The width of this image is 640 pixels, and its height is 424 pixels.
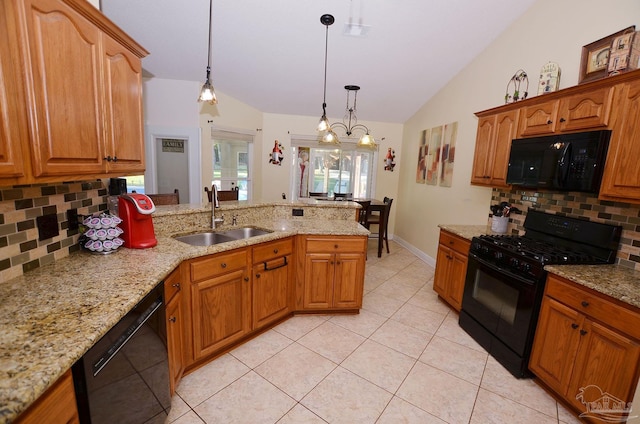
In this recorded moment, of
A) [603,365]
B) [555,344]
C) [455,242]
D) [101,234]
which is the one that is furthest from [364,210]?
[101,234]

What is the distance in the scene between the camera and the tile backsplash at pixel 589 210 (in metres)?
1.90

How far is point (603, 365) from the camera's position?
1557mm

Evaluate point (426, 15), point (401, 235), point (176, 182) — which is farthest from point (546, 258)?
point (176, 182)

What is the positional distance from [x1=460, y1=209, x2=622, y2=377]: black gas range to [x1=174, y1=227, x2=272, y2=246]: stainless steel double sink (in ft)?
6.23

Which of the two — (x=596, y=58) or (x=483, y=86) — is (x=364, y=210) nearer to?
(x=483, y=86)

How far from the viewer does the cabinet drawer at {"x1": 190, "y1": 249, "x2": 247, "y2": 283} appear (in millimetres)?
1797

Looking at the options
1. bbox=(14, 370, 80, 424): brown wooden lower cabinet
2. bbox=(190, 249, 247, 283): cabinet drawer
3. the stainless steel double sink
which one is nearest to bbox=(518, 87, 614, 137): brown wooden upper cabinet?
the stainless steel double sink

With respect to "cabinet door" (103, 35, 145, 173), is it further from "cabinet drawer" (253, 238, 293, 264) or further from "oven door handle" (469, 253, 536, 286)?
"oven door handle" (469, 253, 536, 286)

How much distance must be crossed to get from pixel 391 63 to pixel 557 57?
5.65 ft

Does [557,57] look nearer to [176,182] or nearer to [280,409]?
[280,409]

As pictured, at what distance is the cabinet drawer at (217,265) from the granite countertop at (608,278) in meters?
2.11

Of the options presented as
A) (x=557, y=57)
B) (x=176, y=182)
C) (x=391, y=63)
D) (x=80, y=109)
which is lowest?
(x=176, y=182)

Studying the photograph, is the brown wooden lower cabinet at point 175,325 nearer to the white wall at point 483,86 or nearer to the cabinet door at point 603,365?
the cabinet door at point 603,365

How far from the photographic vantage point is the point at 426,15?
9.36 feet
